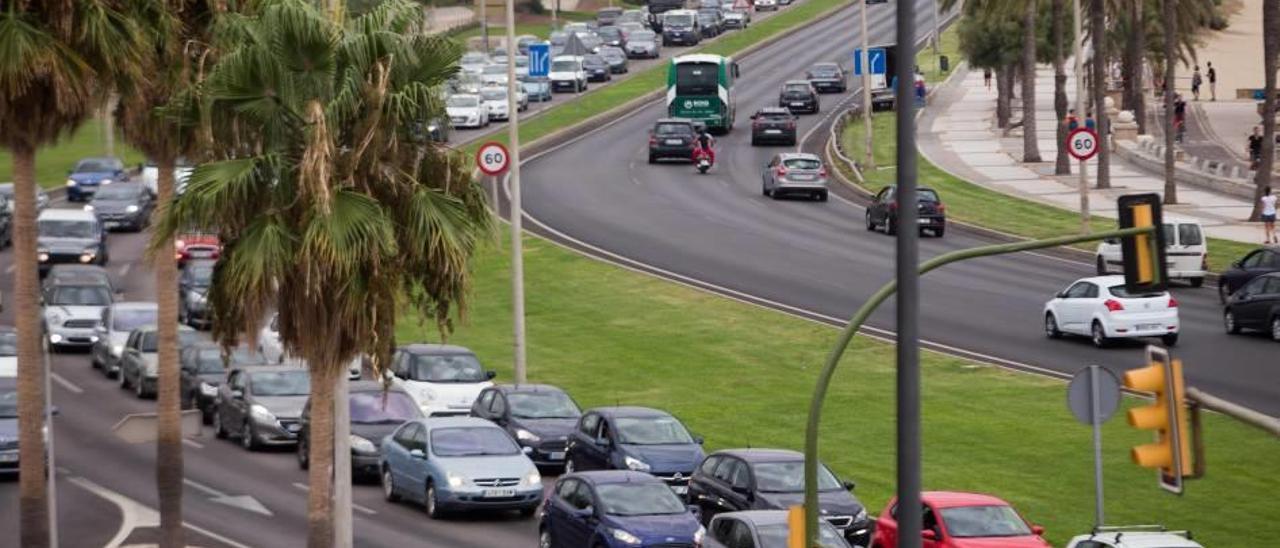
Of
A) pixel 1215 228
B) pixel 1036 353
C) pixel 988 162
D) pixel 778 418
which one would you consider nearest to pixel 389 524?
pixel 778 418

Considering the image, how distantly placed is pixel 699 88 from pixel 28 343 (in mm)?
62020

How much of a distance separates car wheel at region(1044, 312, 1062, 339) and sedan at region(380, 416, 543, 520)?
16.9 meters

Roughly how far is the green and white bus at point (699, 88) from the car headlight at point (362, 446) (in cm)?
5354

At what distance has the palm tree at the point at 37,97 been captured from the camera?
2681 centimetres

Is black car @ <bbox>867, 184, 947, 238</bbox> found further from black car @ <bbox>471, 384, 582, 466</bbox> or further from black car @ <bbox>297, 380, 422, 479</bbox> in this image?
black car @ <bbox>297, 380, 422, 479</bbox>

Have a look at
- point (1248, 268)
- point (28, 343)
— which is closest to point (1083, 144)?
point (1248, 268)

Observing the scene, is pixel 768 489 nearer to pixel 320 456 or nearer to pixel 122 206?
pixel 320 456

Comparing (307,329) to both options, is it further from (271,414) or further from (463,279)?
(271,414)

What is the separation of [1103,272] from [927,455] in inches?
748

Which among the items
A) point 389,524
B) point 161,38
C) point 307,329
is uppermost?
point 161,38

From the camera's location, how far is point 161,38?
28672 mm

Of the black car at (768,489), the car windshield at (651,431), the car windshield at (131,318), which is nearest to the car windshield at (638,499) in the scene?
the black car at (768,489)

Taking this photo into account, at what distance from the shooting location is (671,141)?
79.8 m

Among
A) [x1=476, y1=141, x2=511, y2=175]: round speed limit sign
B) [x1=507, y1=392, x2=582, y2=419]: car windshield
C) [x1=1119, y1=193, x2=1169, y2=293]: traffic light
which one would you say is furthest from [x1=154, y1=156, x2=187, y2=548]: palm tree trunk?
[x1=1119, y1=193, x2=1169, y2=293]: traffic light
